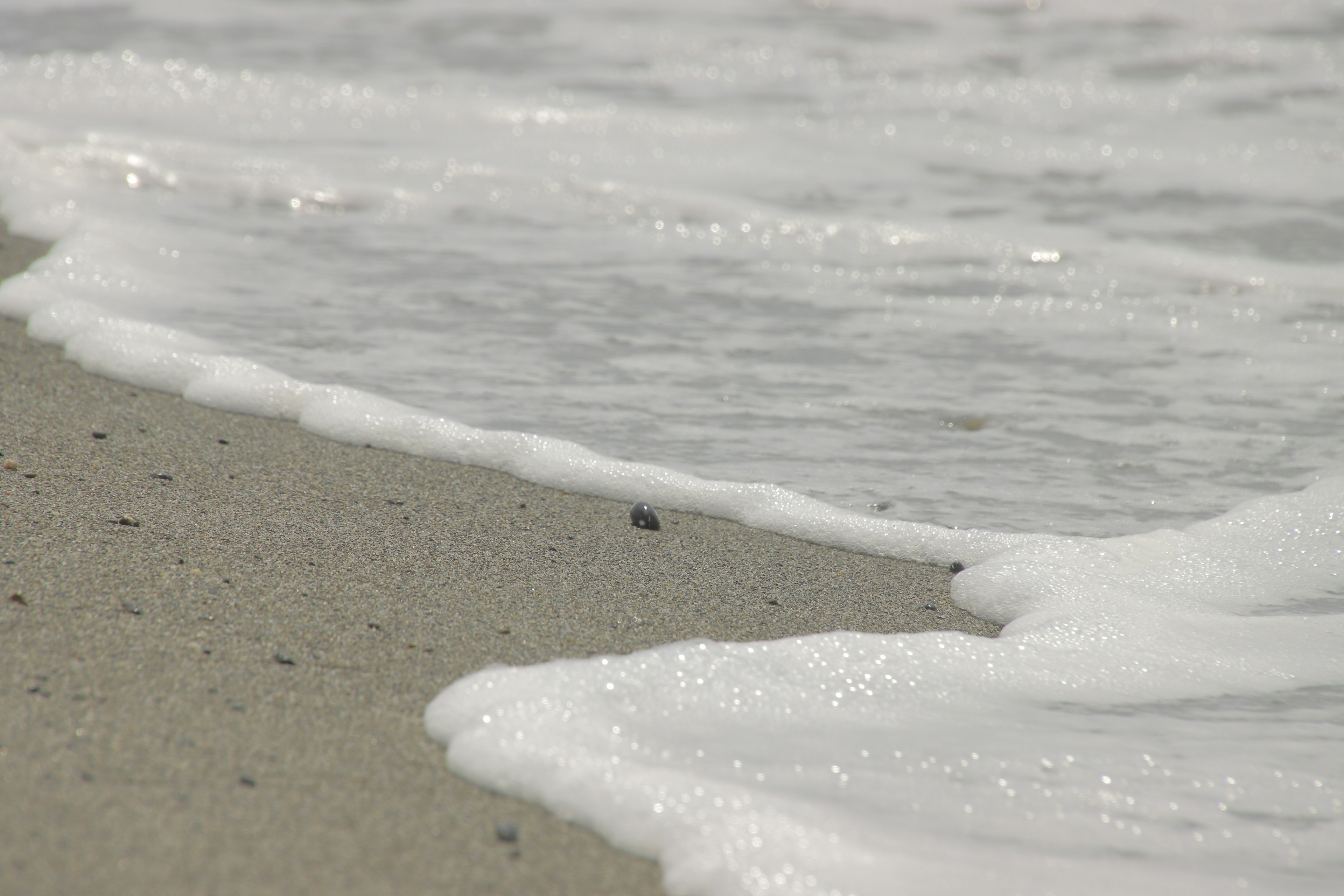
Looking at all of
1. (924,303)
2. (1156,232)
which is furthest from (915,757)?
(1156,232)

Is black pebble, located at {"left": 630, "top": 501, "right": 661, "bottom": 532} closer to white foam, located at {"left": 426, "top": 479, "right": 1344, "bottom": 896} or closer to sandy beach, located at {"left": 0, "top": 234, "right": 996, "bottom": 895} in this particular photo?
sandy beach, located at {"left": 0, "top": 234, "right": 996, "bottom": 895}

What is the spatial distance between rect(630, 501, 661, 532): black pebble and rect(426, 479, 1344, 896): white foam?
2.19ft

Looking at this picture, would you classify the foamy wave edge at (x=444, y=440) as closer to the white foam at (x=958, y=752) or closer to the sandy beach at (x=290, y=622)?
the sandy beach at (x=290, y=622)

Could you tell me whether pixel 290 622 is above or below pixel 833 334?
above

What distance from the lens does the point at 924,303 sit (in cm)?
456

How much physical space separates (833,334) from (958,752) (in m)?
2.51

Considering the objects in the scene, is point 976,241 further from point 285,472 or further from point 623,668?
point 623,668

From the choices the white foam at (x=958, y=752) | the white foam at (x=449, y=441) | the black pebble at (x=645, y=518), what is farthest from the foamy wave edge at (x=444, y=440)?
the white foam at (x=958, y=752)

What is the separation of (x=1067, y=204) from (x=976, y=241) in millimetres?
900

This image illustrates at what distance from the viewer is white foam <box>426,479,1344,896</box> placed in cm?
154

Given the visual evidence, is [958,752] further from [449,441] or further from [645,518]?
[449,441]

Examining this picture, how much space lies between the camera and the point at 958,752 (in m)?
1.80

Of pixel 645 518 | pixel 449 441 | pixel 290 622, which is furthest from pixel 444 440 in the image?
pixel 290 622

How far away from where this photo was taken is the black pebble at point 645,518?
2709 millimetres
